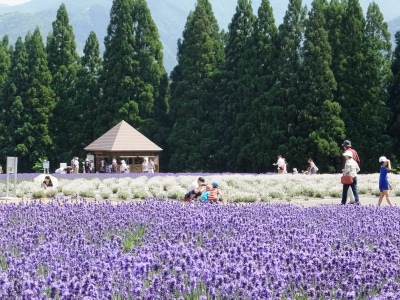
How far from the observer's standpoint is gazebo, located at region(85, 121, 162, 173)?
3947 centimetres

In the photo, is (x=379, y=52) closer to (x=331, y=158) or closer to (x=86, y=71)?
(x=331, y=158)

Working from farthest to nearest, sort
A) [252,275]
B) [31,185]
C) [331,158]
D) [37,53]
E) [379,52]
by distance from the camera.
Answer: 1. [37,53]
2. [379,52]
3. [331,158]
4. [31,185]
5. [252,275]

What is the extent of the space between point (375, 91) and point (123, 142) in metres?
14.3

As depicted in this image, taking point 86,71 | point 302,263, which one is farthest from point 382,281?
point 86,71

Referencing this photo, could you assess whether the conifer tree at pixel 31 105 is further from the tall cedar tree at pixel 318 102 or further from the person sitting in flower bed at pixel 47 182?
the person sitting in flower bed at pixel 47 182

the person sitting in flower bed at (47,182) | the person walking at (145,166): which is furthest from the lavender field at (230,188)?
the person walking at (145,166)

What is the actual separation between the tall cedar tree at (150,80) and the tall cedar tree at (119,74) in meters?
0.44

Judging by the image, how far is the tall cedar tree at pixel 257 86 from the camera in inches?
1620

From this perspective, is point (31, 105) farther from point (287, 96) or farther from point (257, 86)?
point (287, 96)

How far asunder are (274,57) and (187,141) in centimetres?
731

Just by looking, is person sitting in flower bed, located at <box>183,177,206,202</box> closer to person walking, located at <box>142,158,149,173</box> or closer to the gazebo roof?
person walking, located at <box>142,158,149,173</box>

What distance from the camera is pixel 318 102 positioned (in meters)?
40.7

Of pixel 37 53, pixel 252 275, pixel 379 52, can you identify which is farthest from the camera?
pixel 37 53

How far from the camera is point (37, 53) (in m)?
51.3
